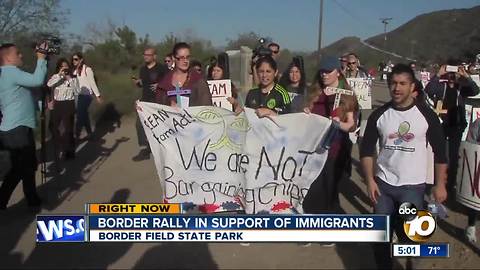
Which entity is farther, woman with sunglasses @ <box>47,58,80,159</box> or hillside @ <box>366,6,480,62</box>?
hillside @ <box>366,6,480,62</box>

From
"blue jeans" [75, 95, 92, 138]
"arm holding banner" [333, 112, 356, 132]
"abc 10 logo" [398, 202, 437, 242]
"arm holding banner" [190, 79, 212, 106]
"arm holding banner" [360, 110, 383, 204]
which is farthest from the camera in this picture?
"blue jeans" [75, 95, 92, 138]

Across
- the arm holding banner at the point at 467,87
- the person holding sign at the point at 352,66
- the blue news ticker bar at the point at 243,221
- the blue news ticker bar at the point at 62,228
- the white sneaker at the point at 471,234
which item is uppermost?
the person holding sign at the point at 352,66

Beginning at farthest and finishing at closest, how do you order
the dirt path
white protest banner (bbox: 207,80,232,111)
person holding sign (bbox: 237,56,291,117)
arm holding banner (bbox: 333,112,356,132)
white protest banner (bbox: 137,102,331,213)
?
1. white protest banner (bbox: 207,80,232,111)
2. person holding sign (bbox: 237,56,291,117)
3. white protest banner (bbox: 137,102,331,213)
4. arm holding banner (bbox: 333,112,356,132)
5. the dirt path

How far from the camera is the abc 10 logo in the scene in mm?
3363

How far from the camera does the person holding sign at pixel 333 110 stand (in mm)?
5441

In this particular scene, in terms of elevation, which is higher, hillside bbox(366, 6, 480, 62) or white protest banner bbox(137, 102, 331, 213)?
hillside bbox(366, 6, 480, 62)

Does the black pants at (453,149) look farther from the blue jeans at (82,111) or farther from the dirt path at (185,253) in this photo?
the blue jeans at (82,111)

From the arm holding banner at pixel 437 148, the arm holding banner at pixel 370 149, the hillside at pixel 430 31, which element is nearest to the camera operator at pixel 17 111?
the arm holding banner at pixel 370 149

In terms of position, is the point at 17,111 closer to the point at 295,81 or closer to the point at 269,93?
the point at 269,93

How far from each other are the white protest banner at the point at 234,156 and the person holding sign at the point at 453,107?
125 inches

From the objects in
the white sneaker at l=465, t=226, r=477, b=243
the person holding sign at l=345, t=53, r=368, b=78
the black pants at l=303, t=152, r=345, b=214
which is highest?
the person holding sign at l=345, t=53, r=368, b=78

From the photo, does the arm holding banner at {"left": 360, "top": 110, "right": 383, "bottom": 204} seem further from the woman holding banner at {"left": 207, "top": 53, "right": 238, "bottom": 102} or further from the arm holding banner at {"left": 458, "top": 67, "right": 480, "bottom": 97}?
the woman holding banner at {"left": 207, "top": 53, "right": 238, "bottom": 102}

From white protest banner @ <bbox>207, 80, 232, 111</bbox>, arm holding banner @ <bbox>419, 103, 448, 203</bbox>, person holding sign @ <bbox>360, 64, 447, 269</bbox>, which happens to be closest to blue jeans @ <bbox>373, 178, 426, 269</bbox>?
person holding sign @ <bbox>360, 64, 447, 269</bbox>

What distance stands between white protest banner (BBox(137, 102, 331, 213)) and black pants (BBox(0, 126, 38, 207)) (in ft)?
5.20
